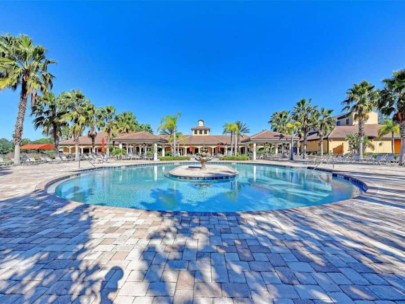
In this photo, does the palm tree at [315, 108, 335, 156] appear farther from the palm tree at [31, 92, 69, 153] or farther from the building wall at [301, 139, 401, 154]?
the palm tree at [31, 92, 69, 153]

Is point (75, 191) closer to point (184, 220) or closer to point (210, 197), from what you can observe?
point (210, 197)

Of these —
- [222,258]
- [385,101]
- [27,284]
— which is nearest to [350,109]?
[385,101]

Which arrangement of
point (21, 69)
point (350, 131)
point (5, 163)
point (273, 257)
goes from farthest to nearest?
point (350, 131)
point (5, 163)
point (21, 69)
point (273, 257)

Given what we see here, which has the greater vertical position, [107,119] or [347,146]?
[107,119]

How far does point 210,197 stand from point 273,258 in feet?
20.5

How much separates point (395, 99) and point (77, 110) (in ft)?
118

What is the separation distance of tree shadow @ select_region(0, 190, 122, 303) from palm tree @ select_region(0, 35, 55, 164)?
16.1 m

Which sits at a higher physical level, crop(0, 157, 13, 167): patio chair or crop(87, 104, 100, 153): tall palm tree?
crop(87, 104, 100, 153): tall palm tree

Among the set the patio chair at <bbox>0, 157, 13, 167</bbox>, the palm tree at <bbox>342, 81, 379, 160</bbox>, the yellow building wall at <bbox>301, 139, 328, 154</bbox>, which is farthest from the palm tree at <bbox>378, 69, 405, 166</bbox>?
the patio chair at <bbox>0, 157, 13, 167</bbox>

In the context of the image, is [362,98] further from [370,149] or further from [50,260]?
[50,260]

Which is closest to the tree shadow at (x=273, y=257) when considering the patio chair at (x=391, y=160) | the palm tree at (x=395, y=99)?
the palm tree at (x=395, y=99)

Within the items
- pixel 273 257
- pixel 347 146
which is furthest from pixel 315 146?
pixel 273 257

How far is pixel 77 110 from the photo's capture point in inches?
1020

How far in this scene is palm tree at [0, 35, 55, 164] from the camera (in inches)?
606
